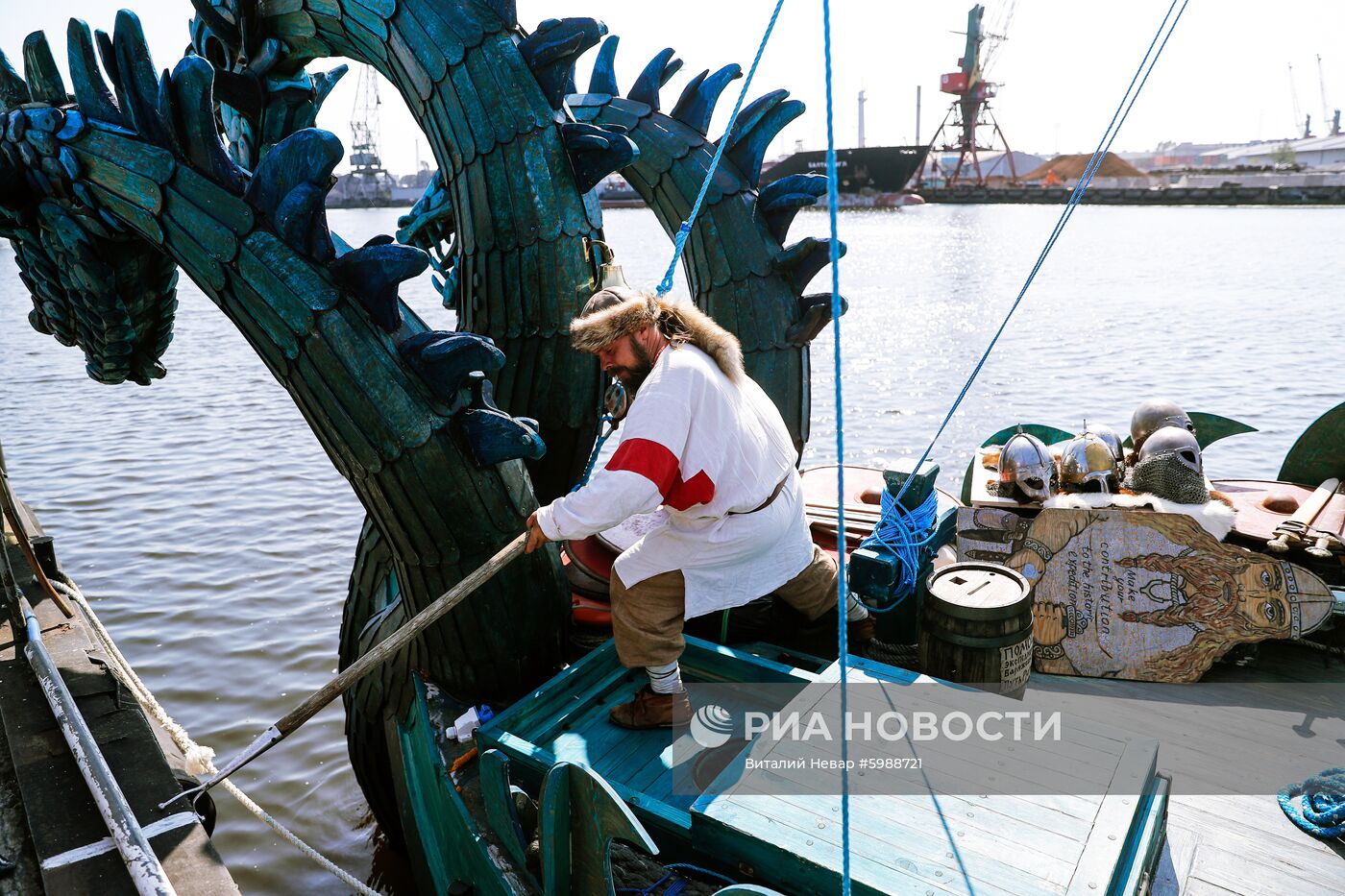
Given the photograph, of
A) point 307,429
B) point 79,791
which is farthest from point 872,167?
point 79,791

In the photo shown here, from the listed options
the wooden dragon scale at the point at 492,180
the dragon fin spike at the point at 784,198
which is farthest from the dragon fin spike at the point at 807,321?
the wooden dragon scale at the point at 492,180

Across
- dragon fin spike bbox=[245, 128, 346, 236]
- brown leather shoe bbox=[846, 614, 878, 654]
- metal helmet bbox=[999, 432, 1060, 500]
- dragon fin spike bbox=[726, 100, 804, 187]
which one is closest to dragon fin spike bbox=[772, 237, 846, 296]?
dragon fin spike bbox=[726, 100, 804, 187]

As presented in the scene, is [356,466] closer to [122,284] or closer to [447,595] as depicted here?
[447,595]

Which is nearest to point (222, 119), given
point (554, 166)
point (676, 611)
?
point (554, 166)

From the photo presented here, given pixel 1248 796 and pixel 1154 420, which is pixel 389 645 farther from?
pixel 1154 420

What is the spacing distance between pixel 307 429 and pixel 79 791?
10.1 m

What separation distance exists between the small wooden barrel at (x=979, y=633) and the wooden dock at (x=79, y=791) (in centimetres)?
276

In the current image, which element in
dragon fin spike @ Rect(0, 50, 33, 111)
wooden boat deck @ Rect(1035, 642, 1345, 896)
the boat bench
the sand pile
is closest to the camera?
the boat bench

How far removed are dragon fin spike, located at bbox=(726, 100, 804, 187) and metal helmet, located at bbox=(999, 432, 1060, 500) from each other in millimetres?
2171

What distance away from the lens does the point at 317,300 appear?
3701mm

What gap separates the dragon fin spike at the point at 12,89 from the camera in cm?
429

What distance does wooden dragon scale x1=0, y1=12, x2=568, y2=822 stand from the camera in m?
3.72

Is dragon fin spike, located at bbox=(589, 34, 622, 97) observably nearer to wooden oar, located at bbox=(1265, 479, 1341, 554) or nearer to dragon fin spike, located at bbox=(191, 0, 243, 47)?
dragon fin spike, located at bbox=(191, 0, 243, 47)

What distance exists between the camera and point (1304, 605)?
14.4 ft
